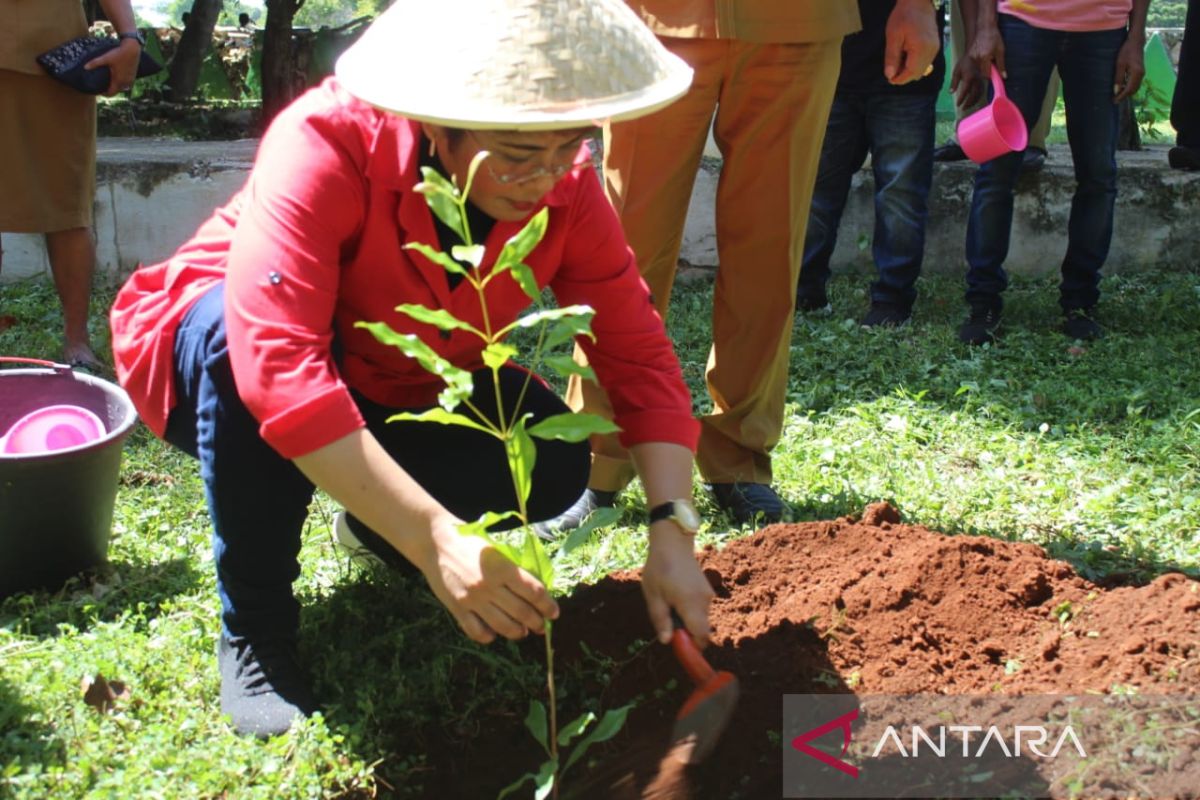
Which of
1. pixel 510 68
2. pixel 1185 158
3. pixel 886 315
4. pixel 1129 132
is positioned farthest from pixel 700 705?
pixel 1129 132

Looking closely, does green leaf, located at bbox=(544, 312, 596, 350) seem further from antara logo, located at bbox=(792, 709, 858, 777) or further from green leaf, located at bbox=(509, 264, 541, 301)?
antara logo, located at bbox=(792, 709, 858, 777)

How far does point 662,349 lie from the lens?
2391 mm

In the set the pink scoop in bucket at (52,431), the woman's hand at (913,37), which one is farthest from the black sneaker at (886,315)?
the pink scoop in bucket at (52,431)

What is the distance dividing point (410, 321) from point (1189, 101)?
525cm

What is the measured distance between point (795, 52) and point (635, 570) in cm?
128

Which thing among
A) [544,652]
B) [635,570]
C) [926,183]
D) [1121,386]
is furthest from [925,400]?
[544,652]

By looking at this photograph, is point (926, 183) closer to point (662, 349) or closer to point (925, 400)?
point (925, 400)

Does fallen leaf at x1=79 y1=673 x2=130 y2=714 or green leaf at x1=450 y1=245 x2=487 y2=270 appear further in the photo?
fallen leaf at x1=79 y1=673 x2=130 y2=714

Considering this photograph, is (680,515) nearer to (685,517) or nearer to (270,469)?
(685,517)

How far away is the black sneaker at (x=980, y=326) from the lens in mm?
5090

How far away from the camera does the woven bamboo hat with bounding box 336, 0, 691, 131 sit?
71.8 inches

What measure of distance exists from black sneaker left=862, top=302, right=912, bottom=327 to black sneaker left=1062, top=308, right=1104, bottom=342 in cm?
61

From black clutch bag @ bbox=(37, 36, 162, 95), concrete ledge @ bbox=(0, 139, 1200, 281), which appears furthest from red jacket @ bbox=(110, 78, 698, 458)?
concrete ledge @ bbox=(0, 139, 1200, 281)

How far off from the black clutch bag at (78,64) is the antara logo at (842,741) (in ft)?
10.7
